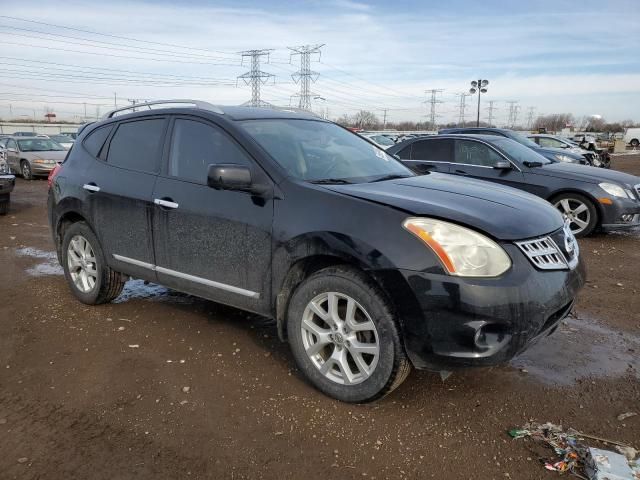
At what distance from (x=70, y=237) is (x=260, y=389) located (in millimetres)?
2696

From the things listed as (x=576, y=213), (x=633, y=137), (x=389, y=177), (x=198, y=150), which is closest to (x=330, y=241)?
(x=389, y=177)

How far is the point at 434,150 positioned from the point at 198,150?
6.21 meters

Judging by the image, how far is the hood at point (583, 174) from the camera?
7.88 m

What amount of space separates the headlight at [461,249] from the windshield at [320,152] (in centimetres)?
89

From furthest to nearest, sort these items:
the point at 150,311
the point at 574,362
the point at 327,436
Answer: the point at 150,311 → the point at 574,362 → the point at 327,436

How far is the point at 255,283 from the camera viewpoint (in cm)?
341

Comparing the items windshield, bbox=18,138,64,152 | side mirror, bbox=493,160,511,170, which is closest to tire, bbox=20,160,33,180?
windshield, bbox=18,138,64,152

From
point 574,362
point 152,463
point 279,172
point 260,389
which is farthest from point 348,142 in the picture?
point 152,463

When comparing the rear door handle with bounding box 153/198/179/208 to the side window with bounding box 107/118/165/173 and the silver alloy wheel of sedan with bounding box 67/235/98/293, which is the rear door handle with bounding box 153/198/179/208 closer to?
the side window with bounding box 107/118/165/173

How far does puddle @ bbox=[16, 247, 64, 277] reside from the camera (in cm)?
614

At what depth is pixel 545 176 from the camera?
320 inches

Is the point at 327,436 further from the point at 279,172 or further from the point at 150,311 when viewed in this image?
the point at 150,311

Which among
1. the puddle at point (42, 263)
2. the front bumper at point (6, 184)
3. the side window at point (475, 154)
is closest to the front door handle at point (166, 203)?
the puddle at point (42, 263)

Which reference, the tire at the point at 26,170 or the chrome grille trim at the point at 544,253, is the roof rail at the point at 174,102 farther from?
the tire at the point at 26,170
